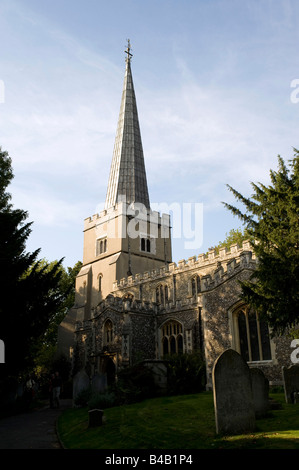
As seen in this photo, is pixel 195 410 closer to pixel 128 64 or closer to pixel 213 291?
pixel 213 291

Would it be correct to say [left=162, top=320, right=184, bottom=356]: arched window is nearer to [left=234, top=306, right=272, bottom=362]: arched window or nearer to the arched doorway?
the arched doorway

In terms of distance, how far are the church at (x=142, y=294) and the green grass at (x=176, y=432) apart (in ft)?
20.7

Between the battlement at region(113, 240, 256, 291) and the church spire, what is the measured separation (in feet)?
34.5

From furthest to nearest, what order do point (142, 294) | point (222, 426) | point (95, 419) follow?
point (142, 294), point (95, 419), point (222, 426)

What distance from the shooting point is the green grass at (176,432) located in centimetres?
677

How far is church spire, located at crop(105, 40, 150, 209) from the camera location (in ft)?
143

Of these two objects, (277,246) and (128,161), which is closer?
(277,246)

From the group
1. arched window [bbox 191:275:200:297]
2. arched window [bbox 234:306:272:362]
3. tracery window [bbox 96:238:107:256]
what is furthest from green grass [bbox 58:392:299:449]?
tracery window [bbox 96:238:107:256]

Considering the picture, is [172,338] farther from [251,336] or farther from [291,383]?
[291,383]

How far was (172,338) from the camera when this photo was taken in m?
24.7

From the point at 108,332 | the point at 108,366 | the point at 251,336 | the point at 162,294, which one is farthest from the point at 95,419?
the point at 162,294

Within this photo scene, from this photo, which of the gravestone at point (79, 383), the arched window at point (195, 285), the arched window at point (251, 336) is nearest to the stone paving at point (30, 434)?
the gravestone at point (79, 383)

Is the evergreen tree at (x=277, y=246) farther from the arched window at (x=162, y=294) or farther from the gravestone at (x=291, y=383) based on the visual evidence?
the arched window at (x=162, y=294)

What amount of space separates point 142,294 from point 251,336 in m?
16.4
